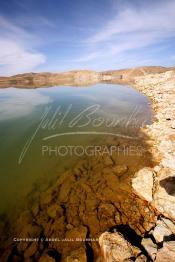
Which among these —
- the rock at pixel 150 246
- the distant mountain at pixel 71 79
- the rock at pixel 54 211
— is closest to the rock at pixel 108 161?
the rock at pixel 54 211

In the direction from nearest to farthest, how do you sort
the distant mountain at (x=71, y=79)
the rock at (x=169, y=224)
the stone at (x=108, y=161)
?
the rock at (x=169, y=224) → the stone at (x=108, y=161) → the distant mountain at (x=71, y=79)

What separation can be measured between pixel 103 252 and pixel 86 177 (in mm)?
4620

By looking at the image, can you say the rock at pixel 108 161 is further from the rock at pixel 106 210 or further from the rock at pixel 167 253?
the rock at pixel 167 253

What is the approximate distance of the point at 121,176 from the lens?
10.5 m

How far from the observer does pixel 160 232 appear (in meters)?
6.43

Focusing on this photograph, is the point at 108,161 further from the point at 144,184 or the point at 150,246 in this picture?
the point at 150,246

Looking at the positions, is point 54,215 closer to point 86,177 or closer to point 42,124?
point 86,177

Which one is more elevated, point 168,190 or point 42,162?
point 168,190

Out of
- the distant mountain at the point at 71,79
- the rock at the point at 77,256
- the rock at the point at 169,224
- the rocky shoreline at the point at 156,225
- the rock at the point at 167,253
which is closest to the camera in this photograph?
the rock at the point at 167,253

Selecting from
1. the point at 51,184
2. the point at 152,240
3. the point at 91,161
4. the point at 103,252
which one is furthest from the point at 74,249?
the point at 91,161

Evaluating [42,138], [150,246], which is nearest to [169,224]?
[150,246]

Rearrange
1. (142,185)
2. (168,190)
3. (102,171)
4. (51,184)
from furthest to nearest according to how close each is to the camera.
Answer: (102,171), (51,184), (142,185), (168,190)

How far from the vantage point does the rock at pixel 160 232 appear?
20.6 ft

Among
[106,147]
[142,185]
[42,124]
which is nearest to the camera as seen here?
[142,185]
